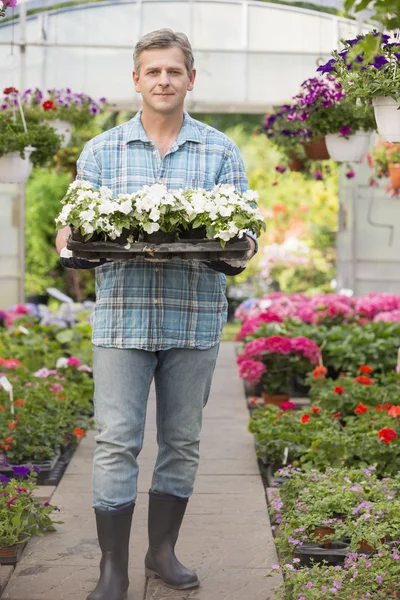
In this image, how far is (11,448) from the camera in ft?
14.9

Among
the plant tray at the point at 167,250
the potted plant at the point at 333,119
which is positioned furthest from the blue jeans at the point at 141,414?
the potted plant at the point at 333,119

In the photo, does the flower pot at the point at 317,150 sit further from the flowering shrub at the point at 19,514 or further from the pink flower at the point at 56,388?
the flowering shrub at the point at 19,514

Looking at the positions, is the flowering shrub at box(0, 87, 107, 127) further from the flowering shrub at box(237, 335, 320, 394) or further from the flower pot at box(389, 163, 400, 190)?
the flower pot at box(389, 163, 400, 190)

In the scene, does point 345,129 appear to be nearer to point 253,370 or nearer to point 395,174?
point 253,370

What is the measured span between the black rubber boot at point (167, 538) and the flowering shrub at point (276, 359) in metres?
3.16

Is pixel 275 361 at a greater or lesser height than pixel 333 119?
lesser

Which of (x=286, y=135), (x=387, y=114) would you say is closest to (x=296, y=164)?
(x=286, y=135)

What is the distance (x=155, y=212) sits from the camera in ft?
8.91

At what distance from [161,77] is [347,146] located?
3.29 m

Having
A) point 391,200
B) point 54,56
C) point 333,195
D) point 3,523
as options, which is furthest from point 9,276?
point 3,523

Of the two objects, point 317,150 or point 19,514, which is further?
point 317,150

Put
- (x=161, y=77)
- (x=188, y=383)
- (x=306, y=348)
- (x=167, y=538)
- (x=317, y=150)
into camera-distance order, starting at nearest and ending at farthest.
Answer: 1. (x=161, y=77)
2. (x=188, y=383)
3. (x=167, y=538)
4. (x=306, y=348)
5. (x=317, y=150)

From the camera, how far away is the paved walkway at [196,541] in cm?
311

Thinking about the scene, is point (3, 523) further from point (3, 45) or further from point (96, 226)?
point (3, 45)
